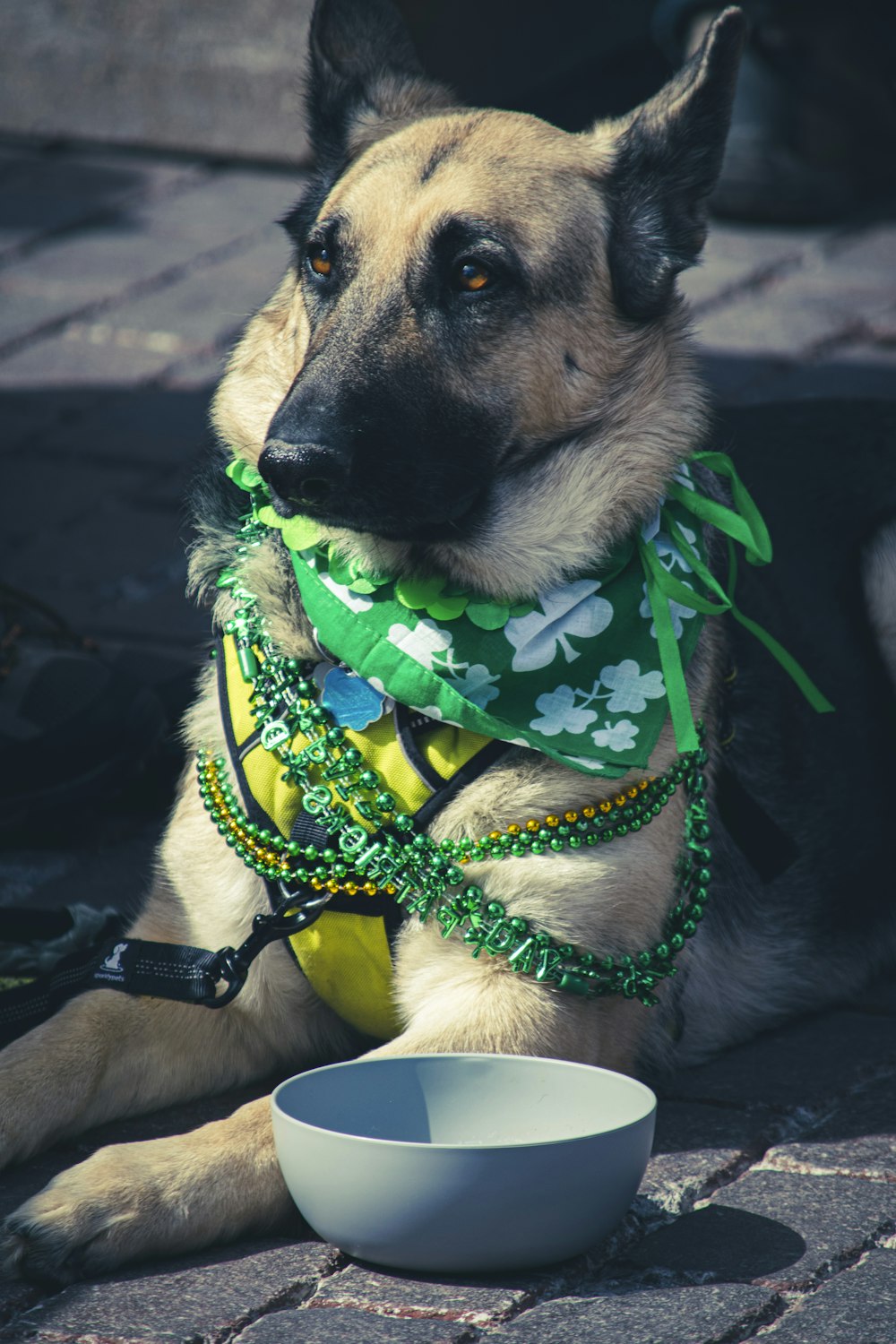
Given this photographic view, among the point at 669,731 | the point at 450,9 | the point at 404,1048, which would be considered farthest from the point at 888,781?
the point at 450,9

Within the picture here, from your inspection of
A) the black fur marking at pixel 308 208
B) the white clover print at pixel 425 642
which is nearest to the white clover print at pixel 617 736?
the white clover print at pixel 425 642

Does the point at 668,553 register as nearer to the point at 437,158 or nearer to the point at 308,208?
the point at 437,158

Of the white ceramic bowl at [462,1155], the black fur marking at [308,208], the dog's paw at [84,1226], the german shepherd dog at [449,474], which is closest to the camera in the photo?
the white ceramic bowl at [462,1155]

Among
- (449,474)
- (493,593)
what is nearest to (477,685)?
(493,593)

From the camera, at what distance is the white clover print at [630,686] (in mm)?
2857

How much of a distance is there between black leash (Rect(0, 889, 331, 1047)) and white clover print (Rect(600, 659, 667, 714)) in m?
0.61

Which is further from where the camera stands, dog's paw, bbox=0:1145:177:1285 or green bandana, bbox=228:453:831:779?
green bandana, bbox=228:453:831:779

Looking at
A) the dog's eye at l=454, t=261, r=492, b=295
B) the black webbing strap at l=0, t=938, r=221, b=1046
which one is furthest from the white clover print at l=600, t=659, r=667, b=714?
the black webbing strap at l=0, t=938, r=221, b=1046

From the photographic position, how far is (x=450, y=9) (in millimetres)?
8383

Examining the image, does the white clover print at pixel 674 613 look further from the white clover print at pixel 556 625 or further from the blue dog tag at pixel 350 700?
the blue dog tag at pixel 350 700

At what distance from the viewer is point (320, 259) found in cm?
306

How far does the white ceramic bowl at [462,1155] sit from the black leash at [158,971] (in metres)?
0.33

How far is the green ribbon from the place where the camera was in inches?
111

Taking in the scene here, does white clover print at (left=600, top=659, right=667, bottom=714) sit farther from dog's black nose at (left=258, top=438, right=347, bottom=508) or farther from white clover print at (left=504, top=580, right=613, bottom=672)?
dog's black nose at (left=258, top=438, right=347, bottom=508)
